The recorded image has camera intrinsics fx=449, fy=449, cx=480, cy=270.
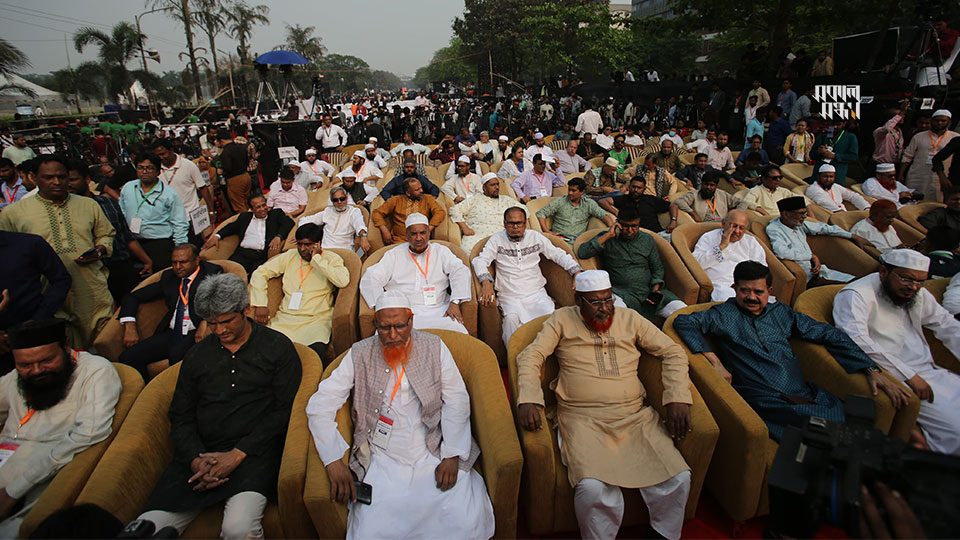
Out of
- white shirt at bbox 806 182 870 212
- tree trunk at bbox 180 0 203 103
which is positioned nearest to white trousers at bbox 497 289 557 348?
white shirt at bbox 806 182 870 212

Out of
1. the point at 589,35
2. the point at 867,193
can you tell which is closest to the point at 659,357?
the point at 867,193

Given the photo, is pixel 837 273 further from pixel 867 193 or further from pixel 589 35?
pixel 589 35

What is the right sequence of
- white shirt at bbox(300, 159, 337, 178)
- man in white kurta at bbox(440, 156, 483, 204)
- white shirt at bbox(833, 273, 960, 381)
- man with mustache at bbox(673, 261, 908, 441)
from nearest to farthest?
1. man with mustache at bbox(673, 261, 908, 441)
2. white shirt at bbox(833, 273, 960, 381)
3. man in white kurta at bbox(440, 156, 483, 204)
4. white shirt at bbox(300, 159, 337, 178)

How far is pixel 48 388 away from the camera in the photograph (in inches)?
88.2

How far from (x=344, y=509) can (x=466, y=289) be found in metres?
2.01

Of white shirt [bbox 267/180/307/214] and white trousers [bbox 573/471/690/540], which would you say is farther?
white shirt [bbox 267/180/307/214]

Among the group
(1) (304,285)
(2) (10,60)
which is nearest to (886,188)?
(1) (304,285)

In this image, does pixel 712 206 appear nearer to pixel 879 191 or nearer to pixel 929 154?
pixel 879 191

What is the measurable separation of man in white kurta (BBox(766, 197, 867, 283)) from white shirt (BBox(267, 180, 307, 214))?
587 cm

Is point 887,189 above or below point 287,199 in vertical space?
below

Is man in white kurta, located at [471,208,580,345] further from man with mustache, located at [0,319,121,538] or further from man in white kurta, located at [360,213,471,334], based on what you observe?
man with mustache, located at [0,319,121,538]

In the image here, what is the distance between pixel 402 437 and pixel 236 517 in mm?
819

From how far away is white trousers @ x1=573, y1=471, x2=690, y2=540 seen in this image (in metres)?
2.18

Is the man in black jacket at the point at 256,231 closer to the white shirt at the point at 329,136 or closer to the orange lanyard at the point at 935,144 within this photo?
the white shirt at the point at 329,136
